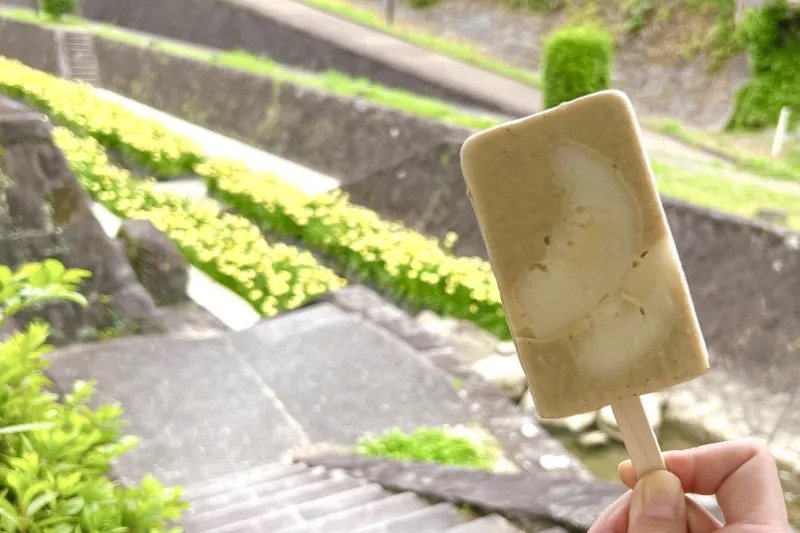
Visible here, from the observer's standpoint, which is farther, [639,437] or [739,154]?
[739,154]

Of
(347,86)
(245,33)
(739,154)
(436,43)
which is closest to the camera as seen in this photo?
(739,154)

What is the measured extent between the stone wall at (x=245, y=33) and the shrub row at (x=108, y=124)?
3869mm

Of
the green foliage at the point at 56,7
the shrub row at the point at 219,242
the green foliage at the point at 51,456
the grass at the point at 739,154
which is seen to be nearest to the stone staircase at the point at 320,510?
the green foliage at the point at 51,456

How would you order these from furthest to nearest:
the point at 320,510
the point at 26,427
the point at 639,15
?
the point at 639,15 < the point at 320,510 < the point at 26,427

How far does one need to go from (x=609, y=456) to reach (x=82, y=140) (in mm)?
Answer: 8059

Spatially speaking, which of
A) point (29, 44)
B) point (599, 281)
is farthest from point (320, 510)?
point (29, 44)

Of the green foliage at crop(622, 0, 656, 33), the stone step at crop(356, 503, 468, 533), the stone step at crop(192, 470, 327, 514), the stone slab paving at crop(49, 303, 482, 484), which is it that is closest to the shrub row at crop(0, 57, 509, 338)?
the stone slab paving at crop(49, 303, 482, 484)

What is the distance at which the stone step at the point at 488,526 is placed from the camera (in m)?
2.45

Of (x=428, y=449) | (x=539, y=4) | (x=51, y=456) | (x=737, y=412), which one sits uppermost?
(x=539, y=4)

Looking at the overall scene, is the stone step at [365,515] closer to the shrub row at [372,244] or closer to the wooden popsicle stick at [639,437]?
the wooden popsicle stick at [639,437]

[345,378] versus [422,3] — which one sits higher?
[422,3]

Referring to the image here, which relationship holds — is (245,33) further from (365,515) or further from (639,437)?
(639,437)

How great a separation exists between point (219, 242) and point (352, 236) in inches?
56.0

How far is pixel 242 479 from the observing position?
3.56 metres
